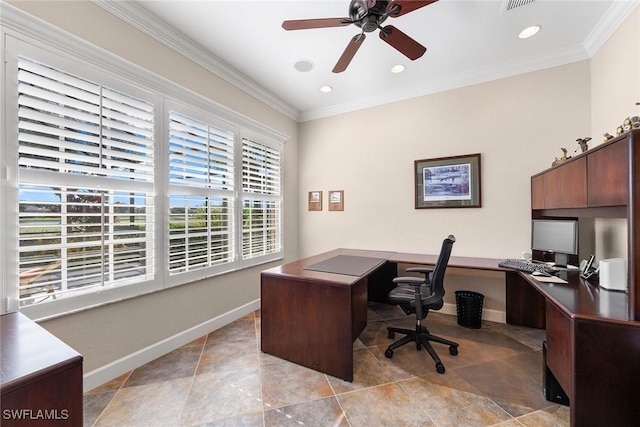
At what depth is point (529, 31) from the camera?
235 centimetres

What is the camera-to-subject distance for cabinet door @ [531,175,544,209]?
247cm

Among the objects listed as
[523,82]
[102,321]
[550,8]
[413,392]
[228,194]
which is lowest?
[413,392]

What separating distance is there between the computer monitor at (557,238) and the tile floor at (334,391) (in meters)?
0.94

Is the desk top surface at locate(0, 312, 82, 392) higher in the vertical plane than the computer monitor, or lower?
lower

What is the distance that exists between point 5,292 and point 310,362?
6.74 feet

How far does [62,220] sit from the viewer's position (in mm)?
1688

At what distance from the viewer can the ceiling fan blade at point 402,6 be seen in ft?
5.09

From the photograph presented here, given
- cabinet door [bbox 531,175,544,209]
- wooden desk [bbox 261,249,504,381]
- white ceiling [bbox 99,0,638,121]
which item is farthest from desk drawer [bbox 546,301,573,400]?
white ceiling [bbox 99,0,638,121]

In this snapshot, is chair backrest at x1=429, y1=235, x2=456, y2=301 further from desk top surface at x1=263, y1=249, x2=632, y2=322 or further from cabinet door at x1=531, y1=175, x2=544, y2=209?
cabinet door at x1=531, y1=175, x2=544, y2=209

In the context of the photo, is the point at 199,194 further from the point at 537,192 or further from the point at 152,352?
the point at 537,192

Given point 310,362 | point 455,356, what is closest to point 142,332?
point 310,362

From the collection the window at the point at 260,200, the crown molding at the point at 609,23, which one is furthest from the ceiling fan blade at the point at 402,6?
the window at the point at 260,200

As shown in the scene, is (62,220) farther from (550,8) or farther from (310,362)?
(550,8)

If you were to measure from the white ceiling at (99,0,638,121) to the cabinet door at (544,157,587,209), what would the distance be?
1358 mm
